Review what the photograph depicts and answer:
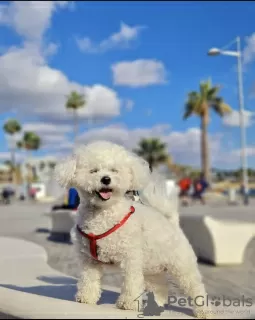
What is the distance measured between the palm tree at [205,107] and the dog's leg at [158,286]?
4249 centimetres

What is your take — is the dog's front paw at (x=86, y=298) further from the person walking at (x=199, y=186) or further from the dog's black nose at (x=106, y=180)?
the person walking at (x=199, y=186)

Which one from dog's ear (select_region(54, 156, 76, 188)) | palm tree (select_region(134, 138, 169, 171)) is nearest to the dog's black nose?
dog's ear (select_region(54, 156, 76, 188))

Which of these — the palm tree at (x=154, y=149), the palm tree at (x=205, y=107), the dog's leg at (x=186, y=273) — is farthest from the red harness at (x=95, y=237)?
the palm tree at (x=154, y=149)

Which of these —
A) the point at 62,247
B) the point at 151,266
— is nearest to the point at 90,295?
the point at 151,266

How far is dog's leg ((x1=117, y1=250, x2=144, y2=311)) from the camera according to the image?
4.05m

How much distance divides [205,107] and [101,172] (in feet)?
149

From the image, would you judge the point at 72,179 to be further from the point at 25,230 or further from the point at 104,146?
the point at 25,230

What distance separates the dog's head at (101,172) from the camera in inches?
161

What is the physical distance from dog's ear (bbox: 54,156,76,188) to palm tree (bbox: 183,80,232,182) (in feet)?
142

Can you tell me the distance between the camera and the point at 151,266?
4348 mm

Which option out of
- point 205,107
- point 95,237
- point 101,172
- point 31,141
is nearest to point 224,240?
point 95,237

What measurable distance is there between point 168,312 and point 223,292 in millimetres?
2139

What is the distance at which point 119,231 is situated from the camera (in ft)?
13.7

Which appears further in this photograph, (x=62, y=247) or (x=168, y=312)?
(x=62, y=247)
